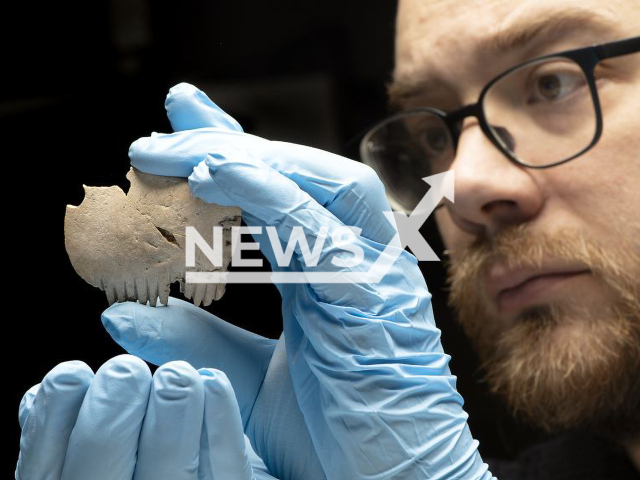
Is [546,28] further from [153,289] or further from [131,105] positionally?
[153,289]

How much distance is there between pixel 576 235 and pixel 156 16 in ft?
3.19

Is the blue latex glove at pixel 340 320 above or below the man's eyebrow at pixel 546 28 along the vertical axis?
below

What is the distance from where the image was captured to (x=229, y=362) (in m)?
1.11

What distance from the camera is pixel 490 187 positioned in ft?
4.90

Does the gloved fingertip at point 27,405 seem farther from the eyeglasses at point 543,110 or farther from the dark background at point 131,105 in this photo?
the eyeglasses at point 543,110

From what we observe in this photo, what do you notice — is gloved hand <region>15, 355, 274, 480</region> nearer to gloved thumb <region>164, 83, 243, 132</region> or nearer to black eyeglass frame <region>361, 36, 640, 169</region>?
gloved thumb <region>164, 83, 243, 132</region>

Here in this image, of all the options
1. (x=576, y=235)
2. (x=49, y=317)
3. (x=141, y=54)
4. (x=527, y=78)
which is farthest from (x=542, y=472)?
(x=141, y=54)

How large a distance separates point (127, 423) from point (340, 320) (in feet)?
0.95

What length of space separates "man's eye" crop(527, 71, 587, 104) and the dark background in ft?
1.44

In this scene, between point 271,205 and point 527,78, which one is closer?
point 271,205

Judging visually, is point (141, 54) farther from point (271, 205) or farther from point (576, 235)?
point (576, 235)

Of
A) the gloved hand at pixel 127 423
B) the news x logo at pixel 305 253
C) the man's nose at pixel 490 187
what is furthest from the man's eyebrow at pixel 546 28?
the gloved hand at pixel 127 423

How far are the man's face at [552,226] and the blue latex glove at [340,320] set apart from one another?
530 millimetres

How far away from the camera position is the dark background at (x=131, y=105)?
51.5 inches
